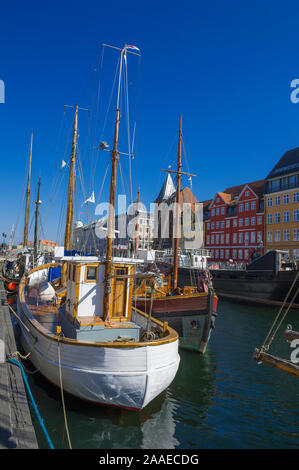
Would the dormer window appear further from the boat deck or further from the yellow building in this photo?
the yellow building

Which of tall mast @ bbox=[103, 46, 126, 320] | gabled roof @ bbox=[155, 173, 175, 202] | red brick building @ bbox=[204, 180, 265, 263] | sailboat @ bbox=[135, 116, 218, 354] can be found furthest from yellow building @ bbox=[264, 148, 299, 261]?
gabled roof @ bbox=[155, 173, 175, 202]

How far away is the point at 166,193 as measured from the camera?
318 ft

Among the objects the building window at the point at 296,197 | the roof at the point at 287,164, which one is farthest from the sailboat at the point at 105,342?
the roof at the point at 287,164

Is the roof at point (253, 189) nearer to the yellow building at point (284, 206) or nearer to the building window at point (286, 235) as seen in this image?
the yellow building at point (284, 206)

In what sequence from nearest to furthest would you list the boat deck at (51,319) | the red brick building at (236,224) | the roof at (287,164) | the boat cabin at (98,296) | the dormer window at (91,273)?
the boat deck at (51,319), the boat cabin at (98,296), the dormer window at (91,273), the roof at (287,164), the red brick building at (236,224)

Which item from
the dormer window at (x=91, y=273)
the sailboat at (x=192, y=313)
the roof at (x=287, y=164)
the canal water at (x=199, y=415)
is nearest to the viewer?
the canal water at (x=199, y=415)

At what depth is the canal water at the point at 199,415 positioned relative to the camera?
7.73 meters

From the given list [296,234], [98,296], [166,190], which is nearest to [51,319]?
[98,296]

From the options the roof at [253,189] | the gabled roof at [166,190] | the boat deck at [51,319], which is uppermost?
the gabled roof at [166,190]

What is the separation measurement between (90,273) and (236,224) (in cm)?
5142

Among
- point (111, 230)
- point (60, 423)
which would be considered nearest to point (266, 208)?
point (111, 230)

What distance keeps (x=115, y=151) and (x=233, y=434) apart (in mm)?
9106

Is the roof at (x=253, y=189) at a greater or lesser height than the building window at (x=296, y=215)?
greater

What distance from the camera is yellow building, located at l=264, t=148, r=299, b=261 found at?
157 feet
